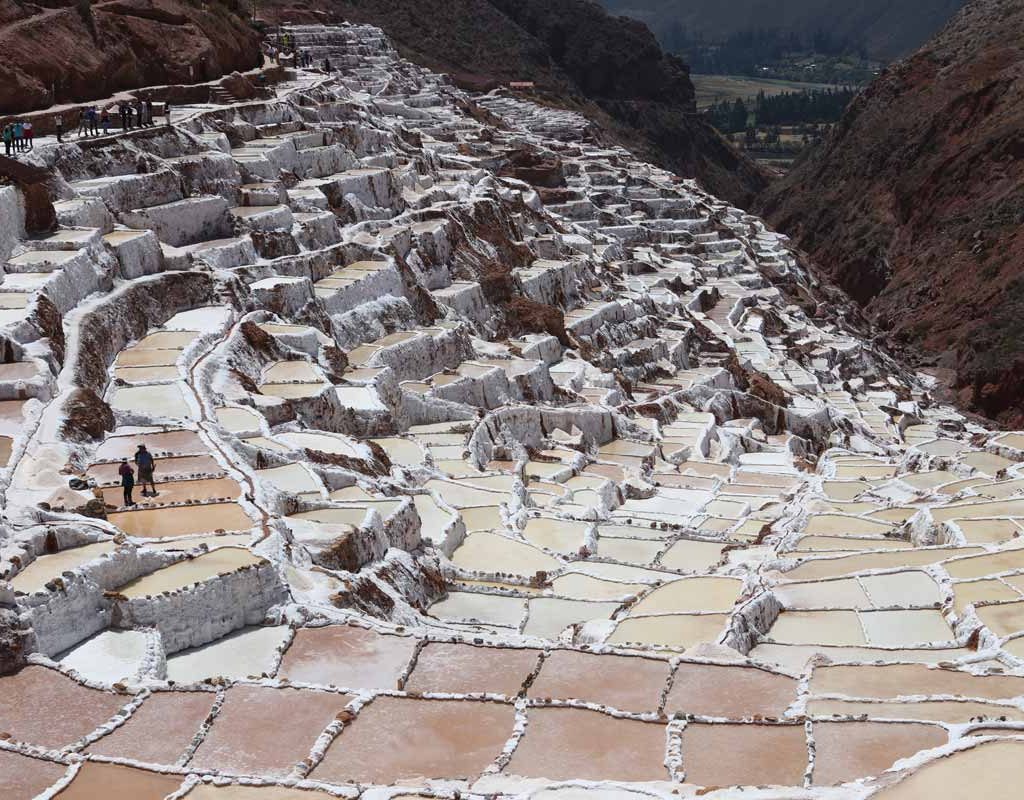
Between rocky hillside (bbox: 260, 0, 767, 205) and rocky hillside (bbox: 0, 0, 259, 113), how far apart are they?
145ft

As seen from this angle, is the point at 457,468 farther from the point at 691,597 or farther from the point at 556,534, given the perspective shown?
the point at 691,597

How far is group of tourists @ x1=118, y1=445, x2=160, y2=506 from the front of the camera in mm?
19359

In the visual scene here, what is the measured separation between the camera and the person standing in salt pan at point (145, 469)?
20.0 meters

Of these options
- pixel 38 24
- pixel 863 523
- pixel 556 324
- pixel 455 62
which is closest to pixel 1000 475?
pixel 863 523

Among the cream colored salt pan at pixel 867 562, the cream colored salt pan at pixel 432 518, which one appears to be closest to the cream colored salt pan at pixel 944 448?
the cream colored salt pan at pixel 867 562

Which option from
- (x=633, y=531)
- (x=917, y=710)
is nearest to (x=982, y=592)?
(x=917, y=710)

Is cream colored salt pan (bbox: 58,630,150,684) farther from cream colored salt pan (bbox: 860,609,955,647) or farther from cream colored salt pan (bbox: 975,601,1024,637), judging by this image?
cream colored salt pan (bbox: 975,601,1024,637)

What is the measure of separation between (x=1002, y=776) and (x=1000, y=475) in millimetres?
19128

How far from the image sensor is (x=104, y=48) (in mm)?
41875

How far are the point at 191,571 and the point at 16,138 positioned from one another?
1746 cm

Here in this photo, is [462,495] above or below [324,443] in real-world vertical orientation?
below

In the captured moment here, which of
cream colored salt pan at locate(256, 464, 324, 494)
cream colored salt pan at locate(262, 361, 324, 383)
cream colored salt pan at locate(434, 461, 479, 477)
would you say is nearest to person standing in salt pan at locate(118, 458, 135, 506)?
cream colored salt pan at locate(256, 464, 324, 494)

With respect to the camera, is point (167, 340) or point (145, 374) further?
point (167, 340)

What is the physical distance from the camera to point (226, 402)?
25.3 m
